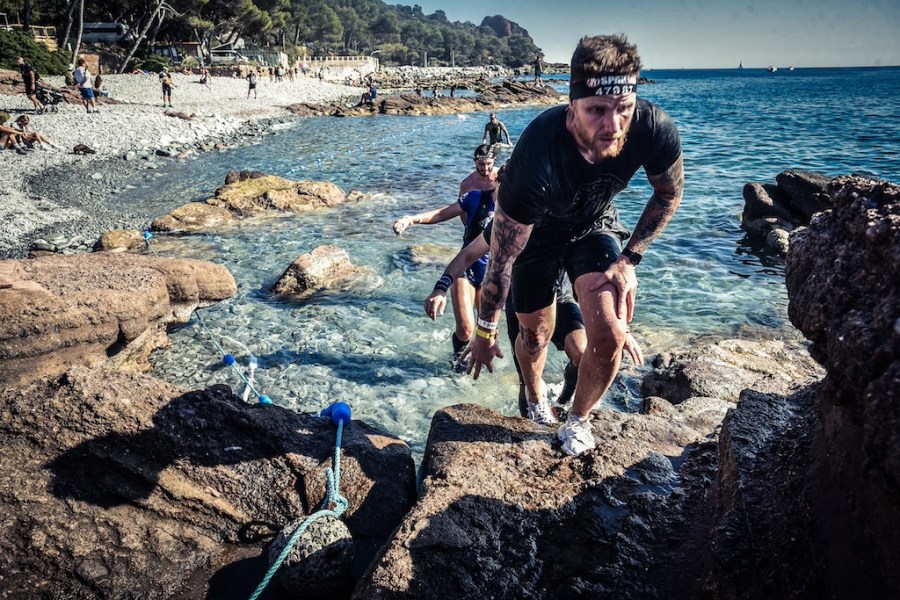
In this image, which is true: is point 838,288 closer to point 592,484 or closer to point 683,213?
point 592,484

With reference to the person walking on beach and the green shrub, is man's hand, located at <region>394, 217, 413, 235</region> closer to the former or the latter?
the person walking on beach

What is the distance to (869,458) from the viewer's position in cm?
131

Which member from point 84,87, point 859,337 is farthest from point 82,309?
point 84,87

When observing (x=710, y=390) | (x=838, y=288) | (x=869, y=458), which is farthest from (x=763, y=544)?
(x=710, y=390)

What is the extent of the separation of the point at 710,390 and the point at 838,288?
363 cm

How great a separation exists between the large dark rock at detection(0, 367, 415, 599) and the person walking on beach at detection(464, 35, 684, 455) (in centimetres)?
128

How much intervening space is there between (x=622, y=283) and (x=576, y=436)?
101 cm

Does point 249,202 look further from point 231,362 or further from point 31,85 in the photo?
point 31,85

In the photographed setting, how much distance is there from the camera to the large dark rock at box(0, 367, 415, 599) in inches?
110

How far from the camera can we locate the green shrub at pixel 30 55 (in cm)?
3155

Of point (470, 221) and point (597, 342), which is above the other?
point (470, 221)

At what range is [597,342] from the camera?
3.21m

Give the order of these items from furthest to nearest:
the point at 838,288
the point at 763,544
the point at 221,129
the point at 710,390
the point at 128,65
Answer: the point at 128,65 < the point at 221,129 < the point at 710,390 < the point at 763,544 < the point at 838,288

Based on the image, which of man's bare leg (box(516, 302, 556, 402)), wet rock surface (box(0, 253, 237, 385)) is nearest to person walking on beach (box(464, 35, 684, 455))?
man's bare leg (box(516, 302, 556, 402))
